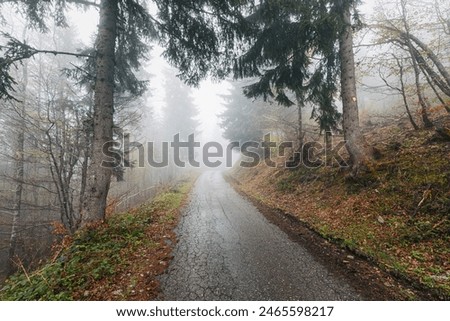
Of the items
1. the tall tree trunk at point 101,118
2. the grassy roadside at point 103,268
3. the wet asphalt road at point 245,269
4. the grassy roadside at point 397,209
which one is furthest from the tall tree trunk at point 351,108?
the tall tree trunk at point 101,118

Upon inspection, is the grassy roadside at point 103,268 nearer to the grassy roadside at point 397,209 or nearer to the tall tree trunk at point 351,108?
the grassy roadside at point 397,209

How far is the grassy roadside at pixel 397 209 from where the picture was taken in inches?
152

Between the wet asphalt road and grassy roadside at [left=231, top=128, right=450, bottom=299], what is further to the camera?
grassy roadside at [left=231, top=128, right=450, bottom=299]

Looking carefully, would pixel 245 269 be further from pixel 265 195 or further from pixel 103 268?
pixel 265 195

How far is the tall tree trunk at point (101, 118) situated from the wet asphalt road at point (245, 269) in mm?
2454

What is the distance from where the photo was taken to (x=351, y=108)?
7.11 meters

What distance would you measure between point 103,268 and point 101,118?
366 centimetres

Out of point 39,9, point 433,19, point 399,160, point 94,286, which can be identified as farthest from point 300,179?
point 39,9

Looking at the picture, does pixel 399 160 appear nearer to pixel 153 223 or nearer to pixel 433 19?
pixel 433 19

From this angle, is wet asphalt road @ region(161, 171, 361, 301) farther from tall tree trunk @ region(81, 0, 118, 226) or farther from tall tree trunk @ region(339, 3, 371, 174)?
tall tree trunk @ region(339, 3, 371, 174)

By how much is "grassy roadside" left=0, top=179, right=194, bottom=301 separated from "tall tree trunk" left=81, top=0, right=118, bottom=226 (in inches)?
23.8

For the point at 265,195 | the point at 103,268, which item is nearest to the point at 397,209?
the point at 265,195

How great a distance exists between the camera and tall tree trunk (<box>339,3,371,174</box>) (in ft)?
23.1

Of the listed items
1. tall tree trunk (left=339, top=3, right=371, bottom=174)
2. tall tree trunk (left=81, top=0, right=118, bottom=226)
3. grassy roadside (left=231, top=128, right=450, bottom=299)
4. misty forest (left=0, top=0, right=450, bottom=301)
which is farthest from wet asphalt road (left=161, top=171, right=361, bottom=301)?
tall tree trunk (left=339, top=3, right=371, bottom=174)
